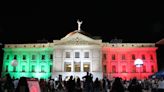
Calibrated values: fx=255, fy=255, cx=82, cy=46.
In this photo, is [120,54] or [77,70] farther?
[120,54]

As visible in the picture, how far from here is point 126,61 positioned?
65000 millimetres

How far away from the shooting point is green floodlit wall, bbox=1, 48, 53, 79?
6438 centimetres

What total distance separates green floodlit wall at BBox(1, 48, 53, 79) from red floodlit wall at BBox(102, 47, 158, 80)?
47.3ft

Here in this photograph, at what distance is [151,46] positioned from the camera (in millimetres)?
65562

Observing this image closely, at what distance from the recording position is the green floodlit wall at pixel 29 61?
64375 millimetres

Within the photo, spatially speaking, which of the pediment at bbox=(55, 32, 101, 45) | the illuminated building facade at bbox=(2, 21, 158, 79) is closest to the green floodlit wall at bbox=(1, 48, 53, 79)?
the illuminated building facade at bbox=(2, 21, 158, 79)

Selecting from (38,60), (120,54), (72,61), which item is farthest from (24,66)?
(120,54)

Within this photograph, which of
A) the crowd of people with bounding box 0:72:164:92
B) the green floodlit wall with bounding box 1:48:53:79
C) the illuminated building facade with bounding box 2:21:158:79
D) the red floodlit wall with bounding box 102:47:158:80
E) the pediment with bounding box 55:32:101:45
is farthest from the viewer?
the green floodlit wall with bounding box 1:48:53:79

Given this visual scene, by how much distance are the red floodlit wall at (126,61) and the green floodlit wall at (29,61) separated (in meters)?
14.4

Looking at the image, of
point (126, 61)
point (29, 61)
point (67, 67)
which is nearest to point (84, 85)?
point (67, 67)

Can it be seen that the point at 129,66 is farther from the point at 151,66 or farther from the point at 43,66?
the point at 43,66

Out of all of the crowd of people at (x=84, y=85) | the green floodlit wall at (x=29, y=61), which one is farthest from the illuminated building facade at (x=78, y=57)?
the crowd of people at (x=84, y=85)

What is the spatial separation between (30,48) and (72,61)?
483 inches

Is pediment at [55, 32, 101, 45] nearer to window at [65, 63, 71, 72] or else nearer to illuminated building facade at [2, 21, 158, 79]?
illuminated building facade at [2, 21, 158, 79]
